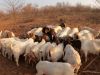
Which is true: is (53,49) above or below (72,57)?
above

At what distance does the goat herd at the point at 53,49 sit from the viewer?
917 centimetres

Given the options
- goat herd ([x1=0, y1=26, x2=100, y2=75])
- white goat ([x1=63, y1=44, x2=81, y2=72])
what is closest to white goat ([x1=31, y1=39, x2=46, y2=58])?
Result: goat herd ([x1=0, y1=26, x2=100, y2=75])

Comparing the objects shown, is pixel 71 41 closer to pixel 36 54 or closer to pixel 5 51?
pixel 36 54

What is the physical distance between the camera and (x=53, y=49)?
33.7 ft

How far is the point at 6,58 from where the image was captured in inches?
444

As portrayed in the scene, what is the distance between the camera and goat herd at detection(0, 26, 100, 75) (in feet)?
30.1

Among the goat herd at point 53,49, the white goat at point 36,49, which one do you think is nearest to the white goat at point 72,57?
the goat herd at point 53,49

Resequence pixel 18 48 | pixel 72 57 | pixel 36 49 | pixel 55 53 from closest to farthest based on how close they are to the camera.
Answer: pixel 72 57, pixel 55 53, pixel 36 49, pixel 18 48

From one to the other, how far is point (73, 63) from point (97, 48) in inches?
51.1

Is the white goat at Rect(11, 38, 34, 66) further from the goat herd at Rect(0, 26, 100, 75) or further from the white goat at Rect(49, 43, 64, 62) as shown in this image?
the white goat at Rect(49, 43, 64, 62)

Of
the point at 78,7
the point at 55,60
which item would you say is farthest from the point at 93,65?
the point at 78,7

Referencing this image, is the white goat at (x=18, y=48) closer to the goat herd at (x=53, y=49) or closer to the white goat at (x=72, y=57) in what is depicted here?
the goat herd at (x=53, y=49)

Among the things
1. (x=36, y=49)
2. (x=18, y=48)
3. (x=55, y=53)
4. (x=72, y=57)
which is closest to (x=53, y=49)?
(x=55, y=53)

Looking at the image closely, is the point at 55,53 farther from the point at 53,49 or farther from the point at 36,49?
the point at 36,49
